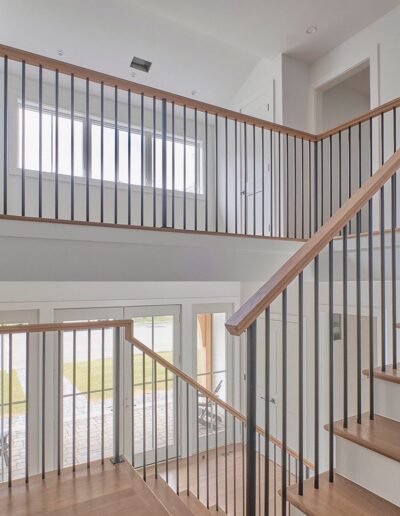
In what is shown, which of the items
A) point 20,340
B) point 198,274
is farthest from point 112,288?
point 198,274

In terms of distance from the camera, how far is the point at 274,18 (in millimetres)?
4113

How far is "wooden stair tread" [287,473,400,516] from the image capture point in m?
1.36

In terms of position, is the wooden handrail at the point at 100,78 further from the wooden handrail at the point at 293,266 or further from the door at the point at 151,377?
the door at the point at 151,377

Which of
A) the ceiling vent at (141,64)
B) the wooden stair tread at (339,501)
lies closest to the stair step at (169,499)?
the wooden stair tread at (339,501)

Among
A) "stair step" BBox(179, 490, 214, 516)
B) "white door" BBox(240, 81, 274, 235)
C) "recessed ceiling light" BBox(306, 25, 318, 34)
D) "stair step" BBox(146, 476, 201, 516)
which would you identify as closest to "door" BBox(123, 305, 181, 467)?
"stair step" BBox(179, 490, 214, 516)

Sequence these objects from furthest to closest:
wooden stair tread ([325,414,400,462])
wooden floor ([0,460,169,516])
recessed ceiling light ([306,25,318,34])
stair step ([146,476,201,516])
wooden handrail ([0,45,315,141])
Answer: recessed ceiling light ([306,25,318,34]) < stair step ([146,476,201,516]) < wooden handrail ([0,45,315,141]) < wooden floor ([0,460,169,516]) < wooden stair tread ([325,414,400,462])

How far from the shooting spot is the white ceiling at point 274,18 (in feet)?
12.8

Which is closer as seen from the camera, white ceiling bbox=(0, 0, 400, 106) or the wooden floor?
the wooden floor

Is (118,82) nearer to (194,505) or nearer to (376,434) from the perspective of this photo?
(376,434)

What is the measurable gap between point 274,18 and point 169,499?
178 inches

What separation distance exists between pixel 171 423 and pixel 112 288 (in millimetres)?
2164

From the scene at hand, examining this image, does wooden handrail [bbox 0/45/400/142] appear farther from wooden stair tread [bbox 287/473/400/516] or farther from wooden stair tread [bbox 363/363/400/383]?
wooden stair tread [bbox 287/473/400/516]

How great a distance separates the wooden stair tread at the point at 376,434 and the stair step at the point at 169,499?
5.11 ft

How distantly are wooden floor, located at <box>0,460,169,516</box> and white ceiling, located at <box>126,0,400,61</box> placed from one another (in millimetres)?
Result: 4149
